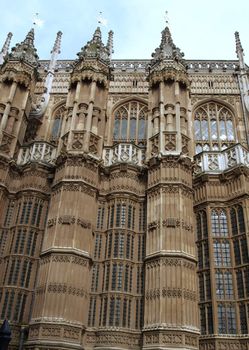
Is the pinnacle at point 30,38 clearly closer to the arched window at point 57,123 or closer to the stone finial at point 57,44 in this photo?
the stone finial at point 57,44

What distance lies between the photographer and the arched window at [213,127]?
25.0 metres

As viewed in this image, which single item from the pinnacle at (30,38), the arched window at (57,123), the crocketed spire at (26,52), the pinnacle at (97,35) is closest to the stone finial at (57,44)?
the pinnacle at (30,38)

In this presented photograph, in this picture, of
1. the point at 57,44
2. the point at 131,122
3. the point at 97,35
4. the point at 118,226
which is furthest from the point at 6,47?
the point at 118,226

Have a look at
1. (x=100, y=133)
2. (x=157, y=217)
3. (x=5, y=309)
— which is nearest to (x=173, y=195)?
(x=157, y=217)

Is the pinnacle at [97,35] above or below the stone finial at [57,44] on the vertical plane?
below

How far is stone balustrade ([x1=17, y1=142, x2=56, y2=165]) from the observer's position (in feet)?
68.9

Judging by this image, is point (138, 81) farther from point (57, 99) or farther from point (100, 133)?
point (100, 133)

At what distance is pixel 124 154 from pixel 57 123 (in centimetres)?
799

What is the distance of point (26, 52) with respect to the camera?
83.0 ft

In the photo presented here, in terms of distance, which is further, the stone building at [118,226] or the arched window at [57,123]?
the arched window at [57,123]

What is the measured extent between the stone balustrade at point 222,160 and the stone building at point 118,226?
0.07 meters

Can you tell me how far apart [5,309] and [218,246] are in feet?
33.2

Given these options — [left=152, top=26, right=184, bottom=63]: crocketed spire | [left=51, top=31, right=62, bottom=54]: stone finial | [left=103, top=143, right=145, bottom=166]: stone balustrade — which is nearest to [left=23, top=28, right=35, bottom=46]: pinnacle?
[left=51, top=31, right=62, bottom=54]: stone finial

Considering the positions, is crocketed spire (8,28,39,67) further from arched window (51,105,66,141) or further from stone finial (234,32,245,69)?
stone finial (234,32,245,69)
